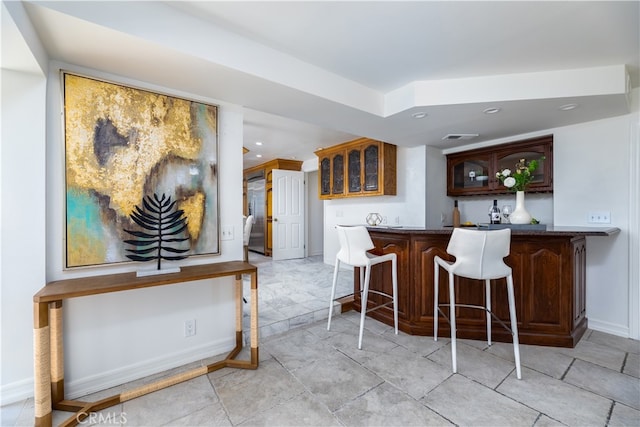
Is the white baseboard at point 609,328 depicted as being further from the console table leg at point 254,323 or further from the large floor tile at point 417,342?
the console table leg at point 254,323

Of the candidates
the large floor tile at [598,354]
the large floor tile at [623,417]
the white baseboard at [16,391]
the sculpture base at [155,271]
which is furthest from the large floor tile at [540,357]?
the white baseboard at [16,391]

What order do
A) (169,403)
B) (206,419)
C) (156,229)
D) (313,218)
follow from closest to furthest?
(206,419)
(169,403)
(156,229)
(313,218)

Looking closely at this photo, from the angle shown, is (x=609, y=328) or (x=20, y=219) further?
(x=609, y=328)

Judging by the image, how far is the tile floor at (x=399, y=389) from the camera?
1.55 m

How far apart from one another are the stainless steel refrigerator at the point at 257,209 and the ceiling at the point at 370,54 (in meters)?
4.20

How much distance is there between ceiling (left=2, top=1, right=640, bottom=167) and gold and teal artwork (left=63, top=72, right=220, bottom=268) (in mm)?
176

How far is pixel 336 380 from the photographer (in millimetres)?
1906

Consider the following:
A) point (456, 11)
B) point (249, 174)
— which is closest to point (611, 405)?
point (456, 11)

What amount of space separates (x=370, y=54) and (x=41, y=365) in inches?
108

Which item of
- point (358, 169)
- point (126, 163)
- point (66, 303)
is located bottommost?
point (66, 303)

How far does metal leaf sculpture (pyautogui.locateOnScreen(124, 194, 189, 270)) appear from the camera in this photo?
1877mm

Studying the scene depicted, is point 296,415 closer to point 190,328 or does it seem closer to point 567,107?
point 190,328

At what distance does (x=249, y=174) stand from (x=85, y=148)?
19.0 feet

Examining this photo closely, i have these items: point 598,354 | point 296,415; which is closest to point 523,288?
point 598,354
